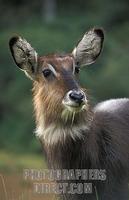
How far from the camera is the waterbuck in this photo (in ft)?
42.1

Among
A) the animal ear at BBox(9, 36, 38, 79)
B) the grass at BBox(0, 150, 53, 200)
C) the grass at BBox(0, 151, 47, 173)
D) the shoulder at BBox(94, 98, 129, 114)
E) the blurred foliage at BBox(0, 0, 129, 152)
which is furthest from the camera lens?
the blurred foliage at BBox(0, 0, 129, 152)

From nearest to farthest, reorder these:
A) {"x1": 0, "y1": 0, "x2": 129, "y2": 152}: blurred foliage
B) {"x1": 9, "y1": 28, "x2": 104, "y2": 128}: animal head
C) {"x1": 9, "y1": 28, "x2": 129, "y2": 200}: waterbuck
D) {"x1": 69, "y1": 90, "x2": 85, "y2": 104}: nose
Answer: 1. {"x1": 69, "y1": 90, "x2": 85, "y2": 104}: nose
2. {"x1": 9, "y1": 28, "x2": 104, "y2": 128}: animal head
3. {"x1": 9, "y1": 28, "x2": 129, "y2": 200}: waterbuck
4. {"x1": 0, "y1": 0, "x2": 129, "y2": 152}: blurred foliage

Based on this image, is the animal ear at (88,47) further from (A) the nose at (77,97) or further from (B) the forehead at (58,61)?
(A) the nose at (77,97)

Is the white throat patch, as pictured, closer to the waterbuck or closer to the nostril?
the waterbuck

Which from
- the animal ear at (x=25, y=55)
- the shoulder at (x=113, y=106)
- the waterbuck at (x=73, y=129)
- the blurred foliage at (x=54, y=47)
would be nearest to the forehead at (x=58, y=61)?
the waterbuck at (x=73, y=129)

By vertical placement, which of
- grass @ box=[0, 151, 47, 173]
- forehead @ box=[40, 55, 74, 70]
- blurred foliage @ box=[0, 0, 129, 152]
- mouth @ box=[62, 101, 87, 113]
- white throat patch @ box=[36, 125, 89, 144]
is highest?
blurred foliage @ box=[0, 0, 129, 152]

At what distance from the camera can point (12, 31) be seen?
34781 mm

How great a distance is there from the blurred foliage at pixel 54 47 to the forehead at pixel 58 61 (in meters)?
13.1

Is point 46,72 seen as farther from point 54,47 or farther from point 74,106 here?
point 54,47

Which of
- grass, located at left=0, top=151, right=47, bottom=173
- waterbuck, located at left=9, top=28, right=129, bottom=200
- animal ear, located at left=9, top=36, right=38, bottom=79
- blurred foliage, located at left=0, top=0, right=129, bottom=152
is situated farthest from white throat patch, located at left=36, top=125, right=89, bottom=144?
blurred foliage, located at left=0, top=0, right=129, bottom=152

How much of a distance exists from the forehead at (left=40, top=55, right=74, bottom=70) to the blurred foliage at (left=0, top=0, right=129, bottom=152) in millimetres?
13114

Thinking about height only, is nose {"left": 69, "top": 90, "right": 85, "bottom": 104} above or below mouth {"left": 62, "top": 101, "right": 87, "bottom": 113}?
above

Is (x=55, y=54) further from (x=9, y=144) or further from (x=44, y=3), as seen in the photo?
(x=44, y=3)

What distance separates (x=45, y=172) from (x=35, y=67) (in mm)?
1259
